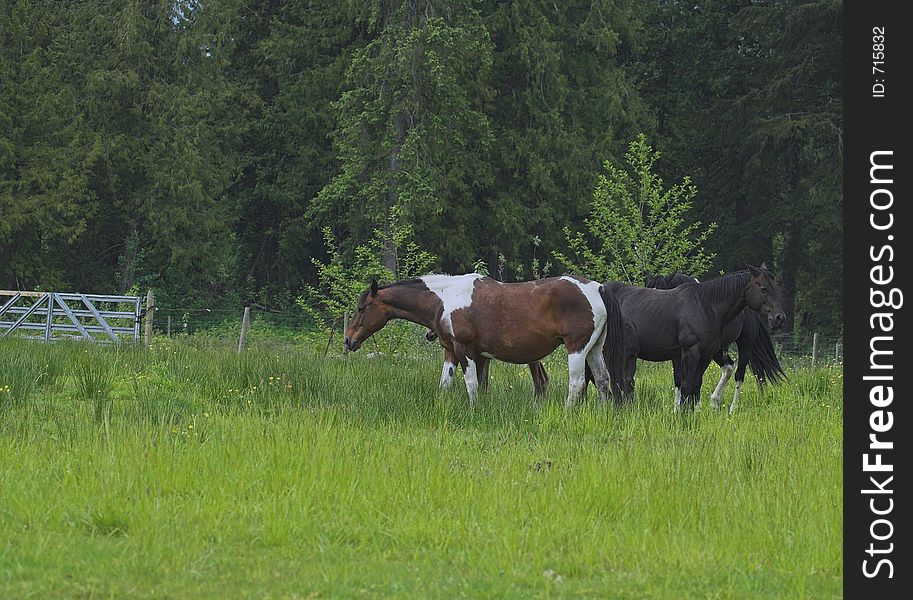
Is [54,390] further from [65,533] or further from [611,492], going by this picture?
[611,492]

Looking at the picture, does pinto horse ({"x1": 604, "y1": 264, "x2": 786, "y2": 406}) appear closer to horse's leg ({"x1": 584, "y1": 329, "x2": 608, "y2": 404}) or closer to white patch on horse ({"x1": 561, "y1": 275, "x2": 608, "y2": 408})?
horse's leg ({"x1": 584, "y1": 329, "x2": 608, "y2": 404})

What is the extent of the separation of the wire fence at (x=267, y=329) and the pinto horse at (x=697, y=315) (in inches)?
629

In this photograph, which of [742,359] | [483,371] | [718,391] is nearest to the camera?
[483,371]

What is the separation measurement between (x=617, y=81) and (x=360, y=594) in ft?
116

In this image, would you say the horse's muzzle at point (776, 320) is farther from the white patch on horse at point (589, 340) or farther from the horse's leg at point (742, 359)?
the white patch on horse at point (589, 340)

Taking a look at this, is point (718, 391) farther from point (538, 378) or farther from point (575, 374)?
point (575, 374)

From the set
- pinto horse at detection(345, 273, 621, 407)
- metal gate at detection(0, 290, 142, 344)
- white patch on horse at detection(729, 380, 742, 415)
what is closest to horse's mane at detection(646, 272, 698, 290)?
white patch on horse at detection(729, 380, 742, 415)

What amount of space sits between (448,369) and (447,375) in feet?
0.36

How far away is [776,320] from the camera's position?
580 inches

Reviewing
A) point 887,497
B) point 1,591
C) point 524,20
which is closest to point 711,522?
point 887,497

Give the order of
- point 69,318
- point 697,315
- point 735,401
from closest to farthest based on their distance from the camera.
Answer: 1. point 697,315
2. point 735,401
3. point 69,318

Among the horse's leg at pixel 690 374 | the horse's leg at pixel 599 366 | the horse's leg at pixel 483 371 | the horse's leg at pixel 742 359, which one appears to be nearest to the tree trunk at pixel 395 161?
the horse's leg at pixel 742 359

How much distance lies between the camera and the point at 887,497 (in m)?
6.80

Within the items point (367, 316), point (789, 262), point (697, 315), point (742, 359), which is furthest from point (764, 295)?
point (789, 262)
